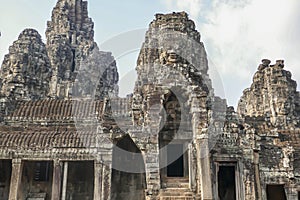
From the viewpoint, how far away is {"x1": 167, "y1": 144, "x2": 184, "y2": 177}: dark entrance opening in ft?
49.8

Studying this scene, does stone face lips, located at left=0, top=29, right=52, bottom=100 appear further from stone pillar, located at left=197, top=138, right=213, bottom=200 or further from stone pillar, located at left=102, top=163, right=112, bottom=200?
stone pillar, located at left=197, top=138, right=213, bottom=200

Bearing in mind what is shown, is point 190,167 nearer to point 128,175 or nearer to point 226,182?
point 226,182

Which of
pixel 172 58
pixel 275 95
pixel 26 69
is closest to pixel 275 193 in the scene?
pixel 275 95

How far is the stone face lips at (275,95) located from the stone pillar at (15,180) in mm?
15657

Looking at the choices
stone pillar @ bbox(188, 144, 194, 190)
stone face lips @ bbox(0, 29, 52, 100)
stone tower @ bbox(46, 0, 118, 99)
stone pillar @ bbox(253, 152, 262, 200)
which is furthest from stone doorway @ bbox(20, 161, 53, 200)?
stone tower @ bbox(46, 0, 118, 99)

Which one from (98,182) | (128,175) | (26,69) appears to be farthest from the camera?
(26,69)

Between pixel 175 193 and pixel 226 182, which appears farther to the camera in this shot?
pixel 226 182

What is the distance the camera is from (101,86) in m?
33.2

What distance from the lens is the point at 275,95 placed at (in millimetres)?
24672

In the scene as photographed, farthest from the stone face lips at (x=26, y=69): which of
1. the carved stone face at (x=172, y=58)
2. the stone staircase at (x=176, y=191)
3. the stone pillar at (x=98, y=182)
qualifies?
the stone staircase at (x=176, y=191)

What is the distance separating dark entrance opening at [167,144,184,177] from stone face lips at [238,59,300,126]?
9800 millimetres

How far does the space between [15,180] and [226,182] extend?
9299 mm

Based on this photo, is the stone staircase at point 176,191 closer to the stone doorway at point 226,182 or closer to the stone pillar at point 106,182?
the stone pillar at point 106,182

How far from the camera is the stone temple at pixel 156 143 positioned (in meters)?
13.7
